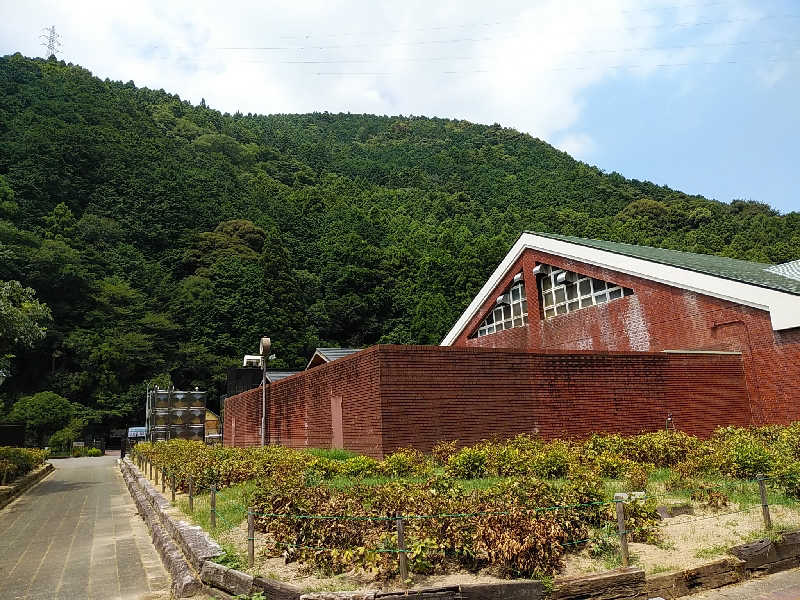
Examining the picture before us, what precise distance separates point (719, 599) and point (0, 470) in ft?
61.4

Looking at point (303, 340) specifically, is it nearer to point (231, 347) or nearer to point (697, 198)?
point (231, 347)

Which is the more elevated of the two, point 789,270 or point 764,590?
point 789,270

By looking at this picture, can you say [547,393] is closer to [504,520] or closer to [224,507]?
[224,507]

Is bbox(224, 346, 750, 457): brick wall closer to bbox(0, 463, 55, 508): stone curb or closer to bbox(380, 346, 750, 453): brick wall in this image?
bbox(380, 346, 750, 453): brick wall

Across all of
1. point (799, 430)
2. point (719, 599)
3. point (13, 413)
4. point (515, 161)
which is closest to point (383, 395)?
point (719, 599)

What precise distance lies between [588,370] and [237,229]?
6192cm

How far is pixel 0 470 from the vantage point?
657 inches

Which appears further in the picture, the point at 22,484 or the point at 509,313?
the point at 509,313

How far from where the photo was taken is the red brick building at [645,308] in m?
15.7

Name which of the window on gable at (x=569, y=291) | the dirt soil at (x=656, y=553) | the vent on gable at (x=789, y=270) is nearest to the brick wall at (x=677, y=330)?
the window on gable at (x=569, y=291)

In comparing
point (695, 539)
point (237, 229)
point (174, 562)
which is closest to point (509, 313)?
point (695, 539)

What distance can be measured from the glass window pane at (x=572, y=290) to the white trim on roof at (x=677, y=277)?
1.16 meters

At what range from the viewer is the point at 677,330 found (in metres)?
18.0

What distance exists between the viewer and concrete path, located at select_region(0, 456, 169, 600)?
265 inches
